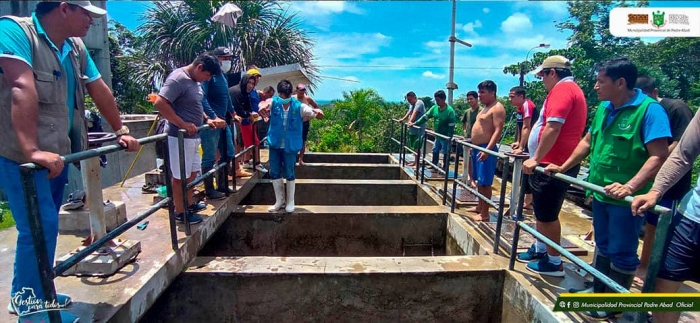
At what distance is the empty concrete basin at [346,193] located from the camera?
5.84 meters

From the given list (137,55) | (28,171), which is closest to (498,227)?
(28,171)

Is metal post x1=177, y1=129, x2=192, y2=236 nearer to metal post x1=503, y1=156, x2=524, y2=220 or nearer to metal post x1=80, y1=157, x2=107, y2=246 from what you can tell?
metal post x1=80, y1=157, x2=107, y2=246

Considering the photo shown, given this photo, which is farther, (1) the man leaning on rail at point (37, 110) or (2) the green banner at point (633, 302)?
(1) the man leaning on rail at point (37, 110)

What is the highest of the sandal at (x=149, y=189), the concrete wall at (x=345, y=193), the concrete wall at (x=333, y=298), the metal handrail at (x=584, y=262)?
the metal handrail at (x=584, y=262)

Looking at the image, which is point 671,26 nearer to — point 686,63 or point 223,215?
point 223,215

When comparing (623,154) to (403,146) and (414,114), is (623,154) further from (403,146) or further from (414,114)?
(414,114)

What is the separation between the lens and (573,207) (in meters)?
5.34

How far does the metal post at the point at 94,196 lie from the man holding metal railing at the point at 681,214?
3324 millimetres

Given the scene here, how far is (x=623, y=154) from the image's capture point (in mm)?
2344

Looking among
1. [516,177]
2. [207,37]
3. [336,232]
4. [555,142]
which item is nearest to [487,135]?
[516,177]

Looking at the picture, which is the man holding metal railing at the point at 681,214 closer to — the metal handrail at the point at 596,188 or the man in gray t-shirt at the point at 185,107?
the metal handrail at the point at 596,188

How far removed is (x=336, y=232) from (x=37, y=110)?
3363 mm

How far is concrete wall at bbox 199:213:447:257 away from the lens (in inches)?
179

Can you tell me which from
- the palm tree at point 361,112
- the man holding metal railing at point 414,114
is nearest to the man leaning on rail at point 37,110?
the man holding metal railing at point 414,114
